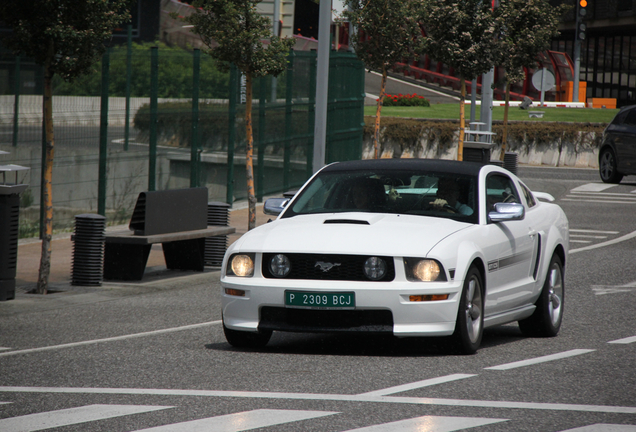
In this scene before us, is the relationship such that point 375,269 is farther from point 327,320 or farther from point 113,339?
point 113,339

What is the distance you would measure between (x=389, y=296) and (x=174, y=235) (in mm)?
5728

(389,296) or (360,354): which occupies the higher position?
(389,296)

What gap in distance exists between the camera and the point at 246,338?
7.82 m

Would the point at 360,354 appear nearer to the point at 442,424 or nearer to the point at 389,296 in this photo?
the point at 389,296

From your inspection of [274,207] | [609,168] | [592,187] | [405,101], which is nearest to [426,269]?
[274,207]

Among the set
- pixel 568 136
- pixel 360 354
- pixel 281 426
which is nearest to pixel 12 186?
pixel 360 354

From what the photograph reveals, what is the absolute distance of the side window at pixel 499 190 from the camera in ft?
28.0

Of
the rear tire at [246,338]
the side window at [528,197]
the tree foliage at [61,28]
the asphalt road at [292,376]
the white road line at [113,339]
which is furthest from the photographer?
the tree foliage at [61,28]

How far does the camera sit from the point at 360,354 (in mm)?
7664

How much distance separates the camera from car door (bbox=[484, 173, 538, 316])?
7.88 metres

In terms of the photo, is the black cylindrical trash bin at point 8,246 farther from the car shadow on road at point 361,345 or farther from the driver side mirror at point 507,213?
the driver side mirror at point 507,213

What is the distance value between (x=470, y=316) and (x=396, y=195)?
1.20m

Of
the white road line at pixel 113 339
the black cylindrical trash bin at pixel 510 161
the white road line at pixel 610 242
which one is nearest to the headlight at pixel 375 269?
the white road line at pixel 113 339

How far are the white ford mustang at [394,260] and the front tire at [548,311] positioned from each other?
1 centimetres
